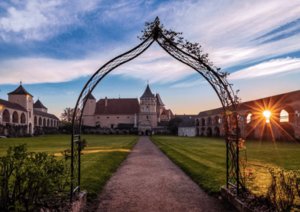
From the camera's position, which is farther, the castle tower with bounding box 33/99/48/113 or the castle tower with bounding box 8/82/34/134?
the castle tower with bounding box 33/99/48/113

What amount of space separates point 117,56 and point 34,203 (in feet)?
11.9

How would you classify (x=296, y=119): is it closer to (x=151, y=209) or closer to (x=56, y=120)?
(x=151, y=209)

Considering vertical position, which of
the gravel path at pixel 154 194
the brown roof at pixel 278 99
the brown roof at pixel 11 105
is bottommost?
the gravel path at pixel 154 194

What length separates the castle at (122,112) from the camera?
81375 millimetres

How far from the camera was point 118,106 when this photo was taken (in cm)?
8712

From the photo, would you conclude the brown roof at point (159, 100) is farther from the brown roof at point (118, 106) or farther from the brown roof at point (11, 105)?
the brown roof at point (11, 105)

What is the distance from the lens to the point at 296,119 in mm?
32125

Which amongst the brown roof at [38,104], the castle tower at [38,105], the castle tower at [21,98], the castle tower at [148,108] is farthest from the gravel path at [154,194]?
the brown roof at [38,104]

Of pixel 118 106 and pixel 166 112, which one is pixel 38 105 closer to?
pixel 118 106

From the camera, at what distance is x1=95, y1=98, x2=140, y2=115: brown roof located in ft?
282

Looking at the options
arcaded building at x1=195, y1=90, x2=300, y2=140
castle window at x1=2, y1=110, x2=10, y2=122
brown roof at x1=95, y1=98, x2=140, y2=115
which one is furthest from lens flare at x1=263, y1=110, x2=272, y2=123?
brown roof at x1=95, y1=98, x2=140, y2=115

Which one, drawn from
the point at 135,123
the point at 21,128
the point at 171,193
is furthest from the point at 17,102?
the point at 171,193

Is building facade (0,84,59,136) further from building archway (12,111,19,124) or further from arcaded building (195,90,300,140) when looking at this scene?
arcaded building (195,90,300,140)

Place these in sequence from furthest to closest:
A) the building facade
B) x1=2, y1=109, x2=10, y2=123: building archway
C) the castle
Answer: the castle, x1=2, y1=109, x2=10, y2=123: building archway, the building facade
